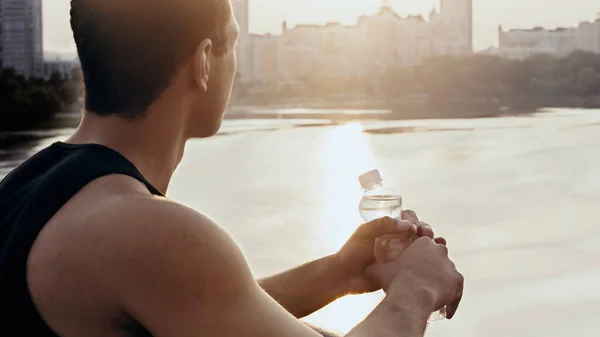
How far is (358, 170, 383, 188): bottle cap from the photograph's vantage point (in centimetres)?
130

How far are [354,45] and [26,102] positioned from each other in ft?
152

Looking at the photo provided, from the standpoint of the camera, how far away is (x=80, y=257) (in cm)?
79

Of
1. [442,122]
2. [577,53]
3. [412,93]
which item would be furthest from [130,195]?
[577,53]

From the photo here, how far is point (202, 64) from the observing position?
35.9 inches

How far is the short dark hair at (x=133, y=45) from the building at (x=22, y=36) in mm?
38117

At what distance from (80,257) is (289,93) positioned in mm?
37709

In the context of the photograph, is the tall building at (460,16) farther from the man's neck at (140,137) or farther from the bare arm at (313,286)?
the man's neck at (140,137)

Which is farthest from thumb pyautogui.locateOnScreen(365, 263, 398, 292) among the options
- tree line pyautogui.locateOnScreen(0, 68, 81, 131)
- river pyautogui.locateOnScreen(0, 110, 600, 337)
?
tree line pyautogui.locateOnScreen(0, 68, 81, 131)

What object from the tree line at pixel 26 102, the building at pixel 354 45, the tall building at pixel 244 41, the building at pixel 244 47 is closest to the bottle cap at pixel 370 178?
the tree line at pixel 26 102

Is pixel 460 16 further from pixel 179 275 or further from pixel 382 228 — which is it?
pixel 179 275

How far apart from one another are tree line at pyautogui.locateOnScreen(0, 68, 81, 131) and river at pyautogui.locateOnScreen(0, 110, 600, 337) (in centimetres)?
653

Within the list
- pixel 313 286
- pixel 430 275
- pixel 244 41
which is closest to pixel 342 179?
pixel 313 286

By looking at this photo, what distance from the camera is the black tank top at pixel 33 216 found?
0.81m

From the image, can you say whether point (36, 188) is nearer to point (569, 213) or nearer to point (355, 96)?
point (569, 213)
